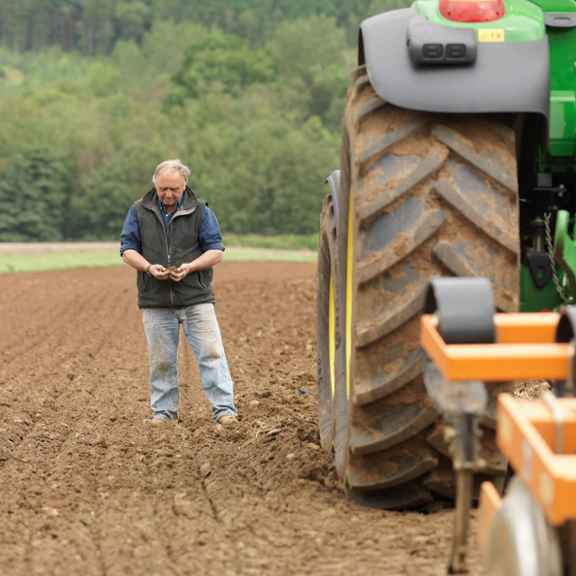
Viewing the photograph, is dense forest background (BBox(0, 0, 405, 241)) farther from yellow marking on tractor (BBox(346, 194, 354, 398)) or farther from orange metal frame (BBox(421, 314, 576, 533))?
orange metal frame (BBox(421, 314, 576, 533))

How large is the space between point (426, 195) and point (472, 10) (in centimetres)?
74

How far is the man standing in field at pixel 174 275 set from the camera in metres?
8.28

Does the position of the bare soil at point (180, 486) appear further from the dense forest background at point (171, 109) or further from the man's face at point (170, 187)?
the dense forest background at point (171, 109)

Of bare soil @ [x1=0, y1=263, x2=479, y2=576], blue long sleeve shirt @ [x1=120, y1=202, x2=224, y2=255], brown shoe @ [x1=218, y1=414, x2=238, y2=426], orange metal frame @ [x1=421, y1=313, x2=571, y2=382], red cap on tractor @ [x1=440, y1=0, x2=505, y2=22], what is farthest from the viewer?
blue long sleeve shirt @ [x1=120, y1=202, x2=224, y2=255]

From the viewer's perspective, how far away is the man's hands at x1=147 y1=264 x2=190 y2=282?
8227 millimetres

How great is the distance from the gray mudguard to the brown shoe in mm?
3835

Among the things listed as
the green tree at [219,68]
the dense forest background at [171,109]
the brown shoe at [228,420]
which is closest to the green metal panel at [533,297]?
the brown shoe at [228,420]

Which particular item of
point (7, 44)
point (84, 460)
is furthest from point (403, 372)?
point (7, 44)

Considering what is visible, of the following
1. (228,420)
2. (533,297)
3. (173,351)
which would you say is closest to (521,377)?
(533,297)

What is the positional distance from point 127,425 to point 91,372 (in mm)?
3450

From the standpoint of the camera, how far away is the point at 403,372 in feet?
14.8

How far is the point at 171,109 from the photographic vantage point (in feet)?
303

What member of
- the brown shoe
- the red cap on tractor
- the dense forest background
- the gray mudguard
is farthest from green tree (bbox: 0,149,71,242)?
the gray mudguard

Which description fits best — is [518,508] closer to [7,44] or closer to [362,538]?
[362,538]
